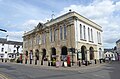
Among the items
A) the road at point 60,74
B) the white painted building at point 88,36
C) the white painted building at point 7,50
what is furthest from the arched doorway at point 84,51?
the white painted building at point 7,50

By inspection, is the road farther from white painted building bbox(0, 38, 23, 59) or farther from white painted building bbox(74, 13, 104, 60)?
Answer: white painted building bbox(0, 38, 23, 59)

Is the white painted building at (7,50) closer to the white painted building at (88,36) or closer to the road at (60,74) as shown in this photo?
the white painted building at (88,36)

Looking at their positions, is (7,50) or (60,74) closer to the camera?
(60,74)

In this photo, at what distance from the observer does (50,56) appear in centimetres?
3953

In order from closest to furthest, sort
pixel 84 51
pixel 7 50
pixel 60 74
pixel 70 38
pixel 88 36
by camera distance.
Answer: pixel 60 74, pixel 70 38, pixel 84 51, pixel 88 36, pixel 7 50

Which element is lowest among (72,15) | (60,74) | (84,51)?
(60,74)

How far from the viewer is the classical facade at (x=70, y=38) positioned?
32969 millimetres

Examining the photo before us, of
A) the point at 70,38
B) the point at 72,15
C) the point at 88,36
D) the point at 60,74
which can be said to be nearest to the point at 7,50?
the point at 88,36

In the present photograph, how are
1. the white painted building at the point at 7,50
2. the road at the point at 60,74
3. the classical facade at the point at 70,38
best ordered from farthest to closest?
the white painted building at the point at 7,50, the classical facade at the point at 70,38, the road at the point at 60,74

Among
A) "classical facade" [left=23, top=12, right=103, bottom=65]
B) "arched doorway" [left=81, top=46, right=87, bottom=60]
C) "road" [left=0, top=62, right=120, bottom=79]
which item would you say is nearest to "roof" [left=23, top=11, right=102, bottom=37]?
"classical facade" [left=23, top=12, right=103, bottom=65]

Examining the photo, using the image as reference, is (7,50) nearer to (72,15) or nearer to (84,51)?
(84,51)

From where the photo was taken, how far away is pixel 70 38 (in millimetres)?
33344

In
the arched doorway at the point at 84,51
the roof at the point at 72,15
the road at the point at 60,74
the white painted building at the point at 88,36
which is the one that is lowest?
the road at the point at 60,74

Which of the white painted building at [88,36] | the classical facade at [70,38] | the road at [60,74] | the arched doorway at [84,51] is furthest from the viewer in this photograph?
the arched doorway at [84,51]
